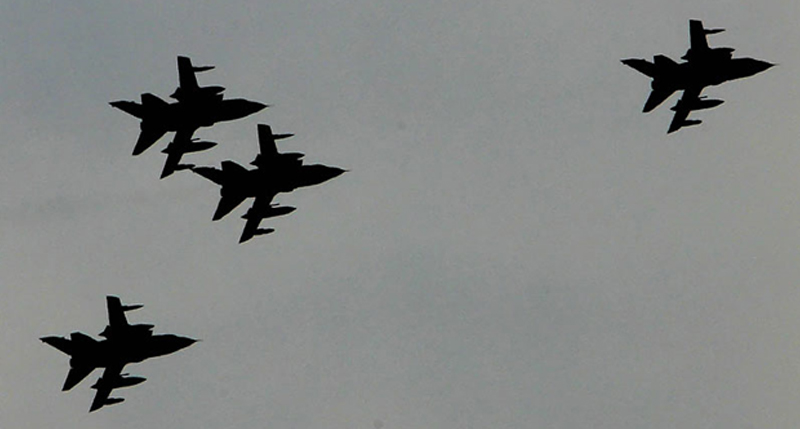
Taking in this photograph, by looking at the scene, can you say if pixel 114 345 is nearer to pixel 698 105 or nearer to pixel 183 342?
pixel 183 342

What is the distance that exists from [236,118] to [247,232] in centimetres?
862

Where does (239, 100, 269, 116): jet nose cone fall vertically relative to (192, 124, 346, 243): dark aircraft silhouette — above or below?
above

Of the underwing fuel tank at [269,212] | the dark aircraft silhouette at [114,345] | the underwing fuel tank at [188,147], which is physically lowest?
the dark aircraft silhouette at [114,345]

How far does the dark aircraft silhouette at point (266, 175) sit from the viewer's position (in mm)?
142125

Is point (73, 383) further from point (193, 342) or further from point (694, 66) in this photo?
point (694, 66)

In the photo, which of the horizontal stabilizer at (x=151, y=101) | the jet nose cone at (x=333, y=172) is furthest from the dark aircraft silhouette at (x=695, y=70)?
the horizontal stabilizer at (x=151, y=101)

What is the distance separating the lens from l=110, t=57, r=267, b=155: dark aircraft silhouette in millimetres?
142000

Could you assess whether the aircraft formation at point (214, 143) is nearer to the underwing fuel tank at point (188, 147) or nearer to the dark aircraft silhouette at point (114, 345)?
the underwing fuel tank at point (188, 147)

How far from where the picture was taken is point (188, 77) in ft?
466

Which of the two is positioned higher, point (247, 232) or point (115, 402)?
point (247, 232)

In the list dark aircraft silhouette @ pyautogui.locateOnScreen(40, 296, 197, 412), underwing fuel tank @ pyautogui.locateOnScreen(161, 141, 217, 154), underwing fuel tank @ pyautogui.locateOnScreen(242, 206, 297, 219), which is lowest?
dark aircraft silhouette @ pyautogui.locateOnScreen(40, 296, 197, 412)

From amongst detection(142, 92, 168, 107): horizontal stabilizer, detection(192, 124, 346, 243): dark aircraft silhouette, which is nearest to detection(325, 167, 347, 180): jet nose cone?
detection(192, 124, 346, 243): dark aircraft silhouette

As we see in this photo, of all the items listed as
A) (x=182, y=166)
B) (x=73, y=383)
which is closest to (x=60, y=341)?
(x=73, y=383)

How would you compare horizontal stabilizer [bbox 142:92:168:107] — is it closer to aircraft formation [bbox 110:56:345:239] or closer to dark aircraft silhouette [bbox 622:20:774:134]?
aircraft formation [bbox 110:56:345:239]
